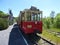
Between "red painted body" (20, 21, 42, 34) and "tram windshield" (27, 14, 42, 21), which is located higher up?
"tram windshield" (27, 14, 42, 21)

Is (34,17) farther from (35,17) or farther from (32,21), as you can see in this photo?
(32,21)

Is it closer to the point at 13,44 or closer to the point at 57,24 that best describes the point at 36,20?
the point at 13,44

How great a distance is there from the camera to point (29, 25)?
603 inches

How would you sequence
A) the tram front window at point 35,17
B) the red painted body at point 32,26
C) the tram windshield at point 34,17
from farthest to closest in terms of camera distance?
the tram front window at point 35,17, the tram windshield at point 34,17, the red painted body at point 32,26

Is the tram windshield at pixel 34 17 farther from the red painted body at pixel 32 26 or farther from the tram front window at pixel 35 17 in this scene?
the red painted body at pixel 32 26

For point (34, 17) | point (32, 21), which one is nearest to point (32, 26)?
point (32, 21)

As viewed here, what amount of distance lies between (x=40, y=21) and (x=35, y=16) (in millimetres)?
862

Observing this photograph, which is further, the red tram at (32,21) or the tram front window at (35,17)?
the tram front window at (35,17)

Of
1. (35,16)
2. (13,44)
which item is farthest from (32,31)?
(13,44)

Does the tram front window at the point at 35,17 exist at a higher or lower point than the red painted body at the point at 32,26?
higher

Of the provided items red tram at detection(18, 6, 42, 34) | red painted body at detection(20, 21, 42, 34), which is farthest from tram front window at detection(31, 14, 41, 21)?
red painted body at detection(20, 21, 42, 34)

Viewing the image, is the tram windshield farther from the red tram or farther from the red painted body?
the red painted body

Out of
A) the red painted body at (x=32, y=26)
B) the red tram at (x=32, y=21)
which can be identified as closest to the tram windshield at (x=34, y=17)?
the red tram at (x=32, y=21)

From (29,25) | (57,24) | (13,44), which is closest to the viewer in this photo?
(13,44)
